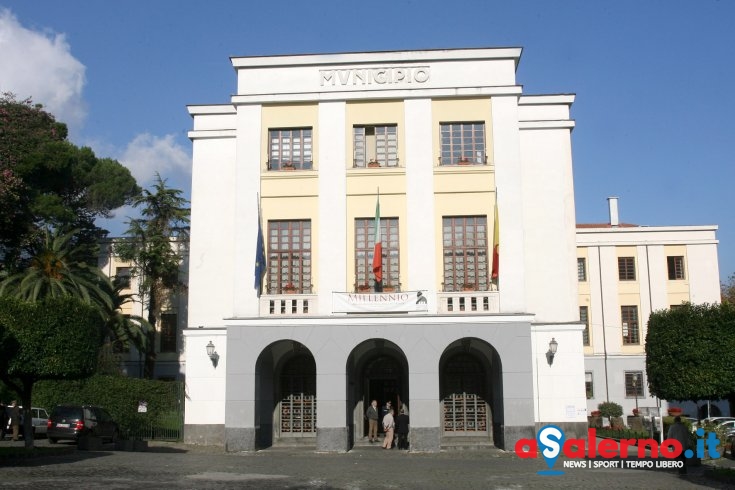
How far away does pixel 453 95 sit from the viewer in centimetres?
2836

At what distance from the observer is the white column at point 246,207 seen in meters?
27.8

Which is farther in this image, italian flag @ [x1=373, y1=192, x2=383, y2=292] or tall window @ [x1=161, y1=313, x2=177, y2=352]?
tall window @ [x1=161, y1=313, x2=177, y2=352]

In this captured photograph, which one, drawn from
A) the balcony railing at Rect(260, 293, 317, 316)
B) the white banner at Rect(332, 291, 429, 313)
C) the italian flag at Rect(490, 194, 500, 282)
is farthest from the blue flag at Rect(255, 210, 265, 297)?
the italian flag at Rect(490, 194, 500, 282)

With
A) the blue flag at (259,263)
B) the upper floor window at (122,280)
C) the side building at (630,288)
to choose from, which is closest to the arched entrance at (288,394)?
the blue flag at (259,263)

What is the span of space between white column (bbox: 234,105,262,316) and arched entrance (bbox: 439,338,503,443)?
7.63 m

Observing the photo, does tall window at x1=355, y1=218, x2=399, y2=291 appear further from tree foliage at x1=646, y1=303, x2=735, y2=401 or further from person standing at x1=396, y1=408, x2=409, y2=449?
tree foliage at x1=646, y1=303, x2=735, y2=401

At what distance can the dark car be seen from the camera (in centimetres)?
3062

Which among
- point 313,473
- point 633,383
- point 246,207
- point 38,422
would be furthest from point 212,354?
point 633,383

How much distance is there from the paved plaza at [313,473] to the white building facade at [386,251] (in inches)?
125

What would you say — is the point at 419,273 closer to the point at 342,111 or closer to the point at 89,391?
the point at 342,111

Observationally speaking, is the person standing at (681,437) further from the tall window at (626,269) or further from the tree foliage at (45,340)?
the tall window at (626,269)

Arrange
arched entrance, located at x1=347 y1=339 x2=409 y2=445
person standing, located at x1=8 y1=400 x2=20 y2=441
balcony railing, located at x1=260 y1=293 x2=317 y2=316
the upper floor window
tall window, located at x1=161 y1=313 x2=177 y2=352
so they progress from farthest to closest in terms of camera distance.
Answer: tall window, located at x1=161 y1=313 x2=177 y2=352, the upper floor window, person standing, located at x1=8 y1=400 x2=20 y2=441, arched entrance, located at x1=347 y1=339 x2=409 y2=445, balcony railing, located at x1=260 y1=293 x2=317 y2=316

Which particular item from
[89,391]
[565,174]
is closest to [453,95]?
[565,174]

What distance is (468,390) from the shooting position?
96.8ft
